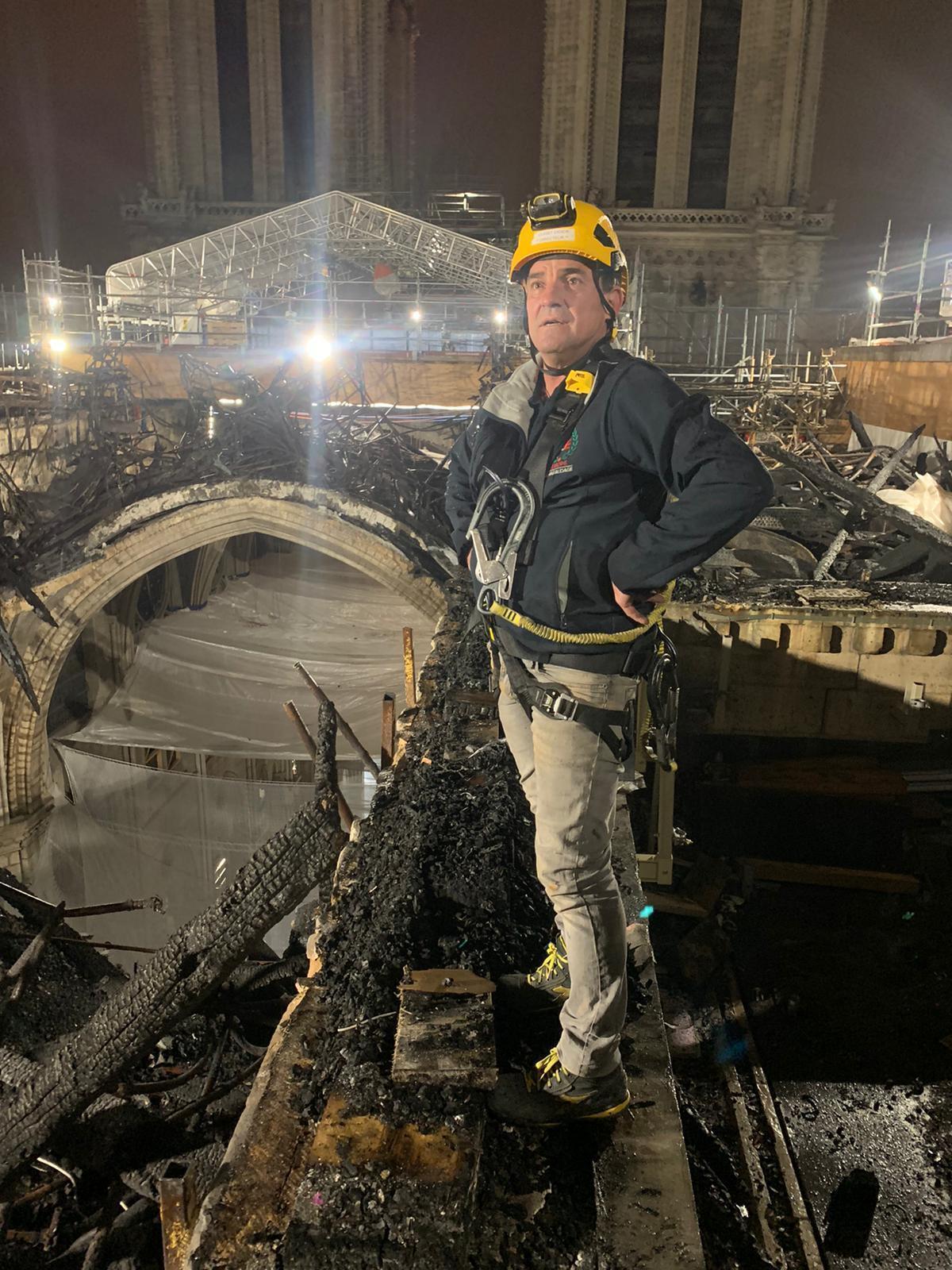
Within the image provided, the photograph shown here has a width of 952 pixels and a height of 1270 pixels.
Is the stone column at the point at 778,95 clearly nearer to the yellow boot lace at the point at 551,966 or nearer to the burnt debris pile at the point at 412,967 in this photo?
the burnt debris pile at the point at 412,967

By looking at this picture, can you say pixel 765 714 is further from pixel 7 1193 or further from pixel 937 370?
pixel 937 370

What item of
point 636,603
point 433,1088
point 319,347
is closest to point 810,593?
Result: point 636,603

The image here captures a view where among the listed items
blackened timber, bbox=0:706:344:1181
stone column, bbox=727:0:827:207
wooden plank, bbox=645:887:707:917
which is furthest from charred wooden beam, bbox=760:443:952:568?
stone column, bbox=727:0:827:207

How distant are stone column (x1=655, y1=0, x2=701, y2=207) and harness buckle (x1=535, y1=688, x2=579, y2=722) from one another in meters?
29.9

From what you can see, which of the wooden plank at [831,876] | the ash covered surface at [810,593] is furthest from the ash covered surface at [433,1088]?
the ash covered surface at [810,593]

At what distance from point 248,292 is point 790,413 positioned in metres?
12.3

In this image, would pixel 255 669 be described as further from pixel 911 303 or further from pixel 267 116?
pixel 267 116

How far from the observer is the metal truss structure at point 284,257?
60.3 ft

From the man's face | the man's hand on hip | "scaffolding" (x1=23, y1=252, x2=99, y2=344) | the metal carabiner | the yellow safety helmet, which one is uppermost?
"scaffolding" (x1=23, y1=252, x2=99, y2=344)

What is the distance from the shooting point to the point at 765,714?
7285 millimetres

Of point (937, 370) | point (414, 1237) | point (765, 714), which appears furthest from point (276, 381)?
point (414, 1237)

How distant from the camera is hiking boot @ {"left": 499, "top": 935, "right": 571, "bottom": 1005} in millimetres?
2674

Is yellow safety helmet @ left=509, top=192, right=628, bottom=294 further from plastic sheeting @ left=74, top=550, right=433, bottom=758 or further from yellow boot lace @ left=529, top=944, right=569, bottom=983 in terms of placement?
plastic sheeting @ left=74, top=550, right=433, bottom=758

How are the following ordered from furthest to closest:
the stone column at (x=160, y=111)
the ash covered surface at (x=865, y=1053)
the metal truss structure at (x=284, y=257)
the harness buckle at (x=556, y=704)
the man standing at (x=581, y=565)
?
the stone column at (x=160, y=111), the metal truss structure at (x=284, y=257), the ash covered surface at (x=865, y=1053), the harness buckle at (x=556, y=704), the man standing at (x=581, y=565)
